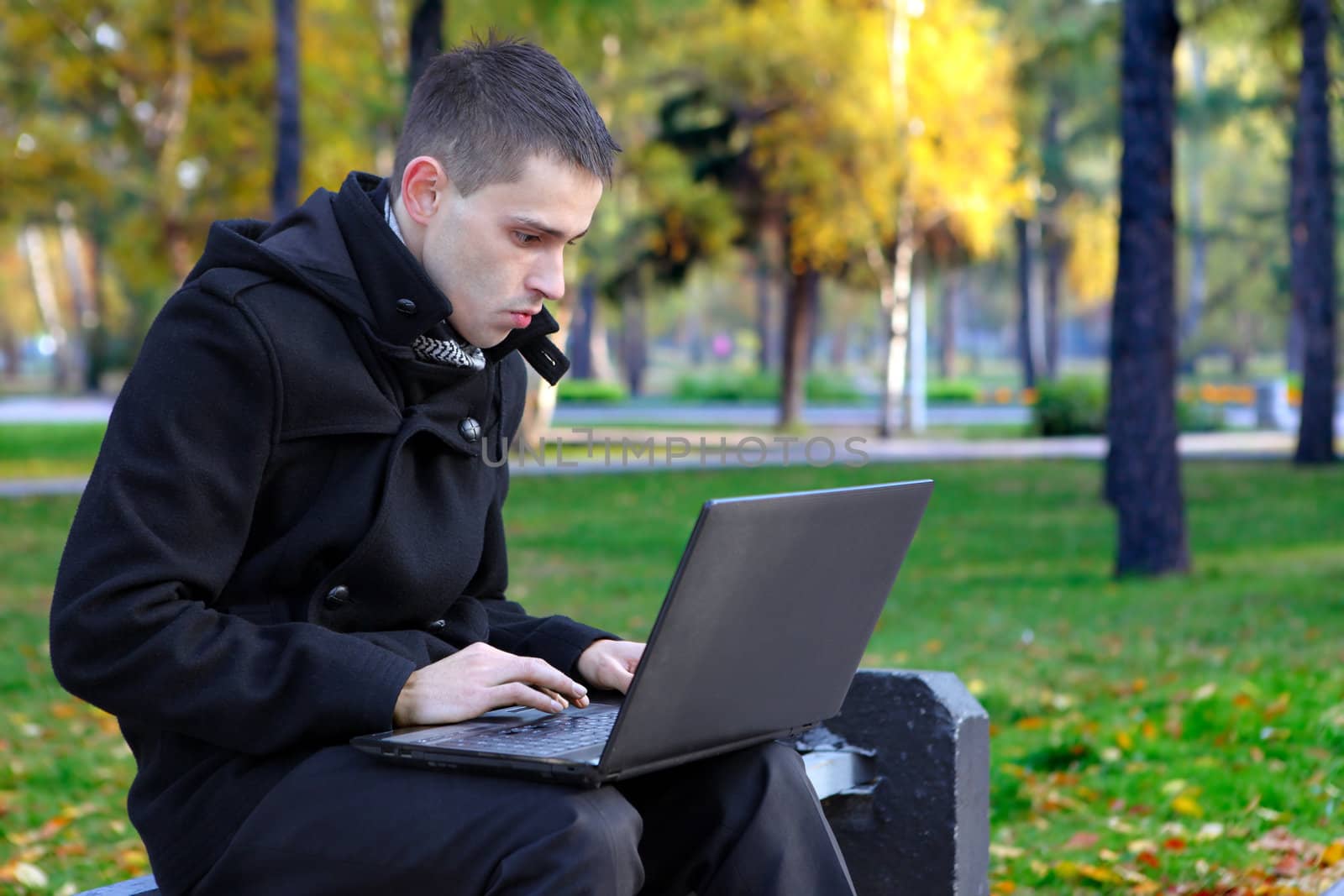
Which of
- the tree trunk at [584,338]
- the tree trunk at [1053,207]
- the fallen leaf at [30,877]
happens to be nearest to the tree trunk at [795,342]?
the tree trunk at [1053,207]

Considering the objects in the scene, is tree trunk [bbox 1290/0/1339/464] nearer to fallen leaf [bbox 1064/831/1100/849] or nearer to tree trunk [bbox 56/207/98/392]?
fallen leaf [bbox 1064/831/1100/849]

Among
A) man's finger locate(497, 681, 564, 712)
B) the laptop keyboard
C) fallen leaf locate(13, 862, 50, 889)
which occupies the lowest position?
fallen leaf locate(13, 862, 50, 889)

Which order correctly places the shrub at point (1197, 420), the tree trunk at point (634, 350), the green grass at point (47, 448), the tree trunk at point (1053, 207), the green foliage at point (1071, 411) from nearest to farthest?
the green grass at point (47, 448), the green foliage at point (1071, 411), the shrub at point (1197, 420), the tree trunk at point (1053, 207), the tree trunk at point (634, 350)

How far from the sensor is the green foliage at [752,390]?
131 ft

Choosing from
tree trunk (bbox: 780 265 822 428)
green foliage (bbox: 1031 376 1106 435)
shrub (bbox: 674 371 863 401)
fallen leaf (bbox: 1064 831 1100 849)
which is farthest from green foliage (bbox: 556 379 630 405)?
fallen leaf (bbox: 1064 831 1100 849)

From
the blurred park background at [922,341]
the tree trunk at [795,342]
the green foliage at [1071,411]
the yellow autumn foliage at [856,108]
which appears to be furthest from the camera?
the tree trunk at [795,342]

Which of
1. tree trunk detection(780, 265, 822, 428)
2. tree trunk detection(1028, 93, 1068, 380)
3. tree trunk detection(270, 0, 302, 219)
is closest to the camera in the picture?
tree trunk detection(270, 0, 302, 219)

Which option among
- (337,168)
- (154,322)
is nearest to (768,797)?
(154,322)

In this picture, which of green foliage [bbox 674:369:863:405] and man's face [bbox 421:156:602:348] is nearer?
man's face [bbox 421:156:602:348]

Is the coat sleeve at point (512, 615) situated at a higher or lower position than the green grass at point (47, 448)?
higher

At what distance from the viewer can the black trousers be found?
2012 millimetres

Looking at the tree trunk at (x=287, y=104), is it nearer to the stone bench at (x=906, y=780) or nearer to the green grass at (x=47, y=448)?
the green grass at (x=47, y=448)

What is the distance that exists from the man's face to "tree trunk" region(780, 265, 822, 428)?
24.3 meters

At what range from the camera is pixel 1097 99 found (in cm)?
4278
